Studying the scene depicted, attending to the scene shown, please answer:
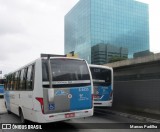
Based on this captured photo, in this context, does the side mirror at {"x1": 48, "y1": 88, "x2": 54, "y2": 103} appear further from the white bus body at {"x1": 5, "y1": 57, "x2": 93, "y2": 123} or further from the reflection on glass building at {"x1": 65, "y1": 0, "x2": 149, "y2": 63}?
the reflection on glass building at {"x1": 65, "y1": 0, "x2": 149, "y2": 63}

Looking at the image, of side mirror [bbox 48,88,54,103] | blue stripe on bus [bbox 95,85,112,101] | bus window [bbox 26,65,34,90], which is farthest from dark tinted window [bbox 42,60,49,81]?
blue stripe on bus [bbox 95,85,112,101]

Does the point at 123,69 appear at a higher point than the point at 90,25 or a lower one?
lower

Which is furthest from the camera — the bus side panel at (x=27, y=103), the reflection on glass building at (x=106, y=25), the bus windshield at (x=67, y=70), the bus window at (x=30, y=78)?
the reflection on glass building at (x=106, y=25)

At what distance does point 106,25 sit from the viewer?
320 feet

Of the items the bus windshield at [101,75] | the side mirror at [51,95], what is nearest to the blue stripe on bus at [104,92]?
the bus windshield at [101,75]

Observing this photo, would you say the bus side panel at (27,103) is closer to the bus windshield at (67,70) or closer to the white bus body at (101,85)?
the bus windshield at (67,70)

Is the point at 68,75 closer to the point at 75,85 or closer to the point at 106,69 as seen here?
the point at 75,85

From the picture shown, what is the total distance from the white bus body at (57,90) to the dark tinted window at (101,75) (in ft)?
17.8

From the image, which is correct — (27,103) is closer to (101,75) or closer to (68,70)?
(68,70)

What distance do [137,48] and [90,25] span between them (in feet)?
86.5

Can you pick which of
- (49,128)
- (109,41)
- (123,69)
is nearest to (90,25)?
(109,41)

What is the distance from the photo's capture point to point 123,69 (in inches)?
1180

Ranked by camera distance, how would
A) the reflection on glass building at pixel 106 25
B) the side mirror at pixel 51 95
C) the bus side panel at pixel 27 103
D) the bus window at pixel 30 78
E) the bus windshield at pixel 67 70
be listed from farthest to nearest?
the reflection on glass building at pixel 106 25, the bus window at pixel 30 78, the bus side panel at pixel 27 103, the bus windshield at pixel 67 70, the side mirror at pixel 51 95

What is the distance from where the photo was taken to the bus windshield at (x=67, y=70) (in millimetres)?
9414
